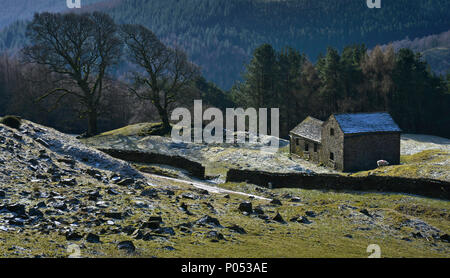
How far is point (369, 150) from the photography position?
5034 cm

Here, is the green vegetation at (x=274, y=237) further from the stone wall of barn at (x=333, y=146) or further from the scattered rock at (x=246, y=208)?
the stone wall of barn at (x=333, y=146)

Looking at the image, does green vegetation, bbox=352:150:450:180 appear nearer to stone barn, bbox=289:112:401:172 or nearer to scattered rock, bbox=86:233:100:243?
stone barn, bbox=289:112:401:172

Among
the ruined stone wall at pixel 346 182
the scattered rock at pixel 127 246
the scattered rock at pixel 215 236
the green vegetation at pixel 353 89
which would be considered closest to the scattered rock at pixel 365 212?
the ruined stone wall at pixel 346 182

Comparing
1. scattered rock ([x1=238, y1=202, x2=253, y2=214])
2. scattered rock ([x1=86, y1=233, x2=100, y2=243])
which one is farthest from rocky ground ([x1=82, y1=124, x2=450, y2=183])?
scattered rock ([x1=86, y1=233, x2=100, y2=243])

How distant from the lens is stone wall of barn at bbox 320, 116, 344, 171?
5000cm

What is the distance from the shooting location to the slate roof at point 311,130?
55.8 m

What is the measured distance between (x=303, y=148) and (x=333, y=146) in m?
6.95

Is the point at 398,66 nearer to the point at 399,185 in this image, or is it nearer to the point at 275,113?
the point at 275,113

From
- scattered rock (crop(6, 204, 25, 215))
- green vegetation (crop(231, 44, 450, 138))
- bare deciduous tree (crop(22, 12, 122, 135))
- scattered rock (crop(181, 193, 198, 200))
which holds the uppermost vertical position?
bare deciduous tree (crop(22, 12, 122, 135))

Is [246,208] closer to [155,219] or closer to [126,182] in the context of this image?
[155,219]
